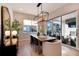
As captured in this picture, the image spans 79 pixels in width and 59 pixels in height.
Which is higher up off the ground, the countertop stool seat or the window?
the window

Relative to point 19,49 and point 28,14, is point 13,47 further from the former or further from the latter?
point 28,14

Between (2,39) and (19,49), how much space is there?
534mm

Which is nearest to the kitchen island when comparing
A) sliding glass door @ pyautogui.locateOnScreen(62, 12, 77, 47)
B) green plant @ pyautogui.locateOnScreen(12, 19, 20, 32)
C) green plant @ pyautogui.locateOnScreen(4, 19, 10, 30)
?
sliding glass door @ pyautogui.locateOnScreen(62, 12, 77, 47)

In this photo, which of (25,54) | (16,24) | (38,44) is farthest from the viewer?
(38,44)

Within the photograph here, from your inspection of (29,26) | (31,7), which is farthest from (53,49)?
(31,7)

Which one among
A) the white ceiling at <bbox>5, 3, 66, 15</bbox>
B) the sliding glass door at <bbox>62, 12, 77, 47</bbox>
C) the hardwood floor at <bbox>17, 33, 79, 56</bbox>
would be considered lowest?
the hardwood floor at <bbox>17, 33, 79, 56</bbox>

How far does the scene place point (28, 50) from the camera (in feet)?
11.2

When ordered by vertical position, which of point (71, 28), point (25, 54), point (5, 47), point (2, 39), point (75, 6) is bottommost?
point (25, 54)

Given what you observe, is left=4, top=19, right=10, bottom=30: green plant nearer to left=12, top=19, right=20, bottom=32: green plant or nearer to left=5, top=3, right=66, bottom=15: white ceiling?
left=12, top=19, right=20, bottom=32: green plant

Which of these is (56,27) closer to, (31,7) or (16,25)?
(31,7)

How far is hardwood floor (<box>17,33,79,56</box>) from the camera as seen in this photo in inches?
126

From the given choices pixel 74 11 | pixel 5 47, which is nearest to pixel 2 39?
pixel 5 47

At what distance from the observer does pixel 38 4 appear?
3.24 m

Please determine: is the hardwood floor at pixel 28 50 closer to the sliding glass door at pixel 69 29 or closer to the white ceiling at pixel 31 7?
the sliding glass door at pixel 69 29
